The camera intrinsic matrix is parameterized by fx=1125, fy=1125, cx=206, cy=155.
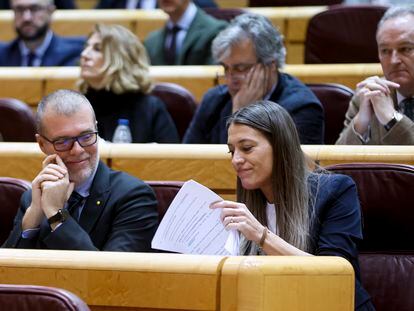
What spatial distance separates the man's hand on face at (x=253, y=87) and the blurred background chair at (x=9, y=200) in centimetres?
59

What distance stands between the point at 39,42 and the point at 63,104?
1561 mm

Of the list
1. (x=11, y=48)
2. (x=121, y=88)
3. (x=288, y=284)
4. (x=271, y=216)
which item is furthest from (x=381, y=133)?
(x=11, y=48)

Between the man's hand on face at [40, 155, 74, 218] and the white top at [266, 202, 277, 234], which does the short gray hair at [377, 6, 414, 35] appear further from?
the man's hand on face at [40, 155, 74, 218]

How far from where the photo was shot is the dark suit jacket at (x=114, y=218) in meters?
1.91

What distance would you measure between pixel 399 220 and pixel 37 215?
2.00 feet

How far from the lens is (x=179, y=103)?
2.81 meters

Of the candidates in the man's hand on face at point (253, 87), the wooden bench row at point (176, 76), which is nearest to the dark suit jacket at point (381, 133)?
the man's hand on face at point (253, 87)

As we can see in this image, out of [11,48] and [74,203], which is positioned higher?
[74,203]

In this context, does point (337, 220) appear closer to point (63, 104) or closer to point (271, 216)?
point (271, 216)

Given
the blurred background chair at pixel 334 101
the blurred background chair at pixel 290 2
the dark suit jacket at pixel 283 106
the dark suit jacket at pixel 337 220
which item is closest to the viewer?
the dark suit jacket at pixel 337 220

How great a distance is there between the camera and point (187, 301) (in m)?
1.52

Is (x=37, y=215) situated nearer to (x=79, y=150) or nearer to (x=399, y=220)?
(x=79, y=150)

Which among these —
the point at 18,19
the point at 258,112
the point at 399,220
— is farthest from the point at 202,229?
the point at 18,19

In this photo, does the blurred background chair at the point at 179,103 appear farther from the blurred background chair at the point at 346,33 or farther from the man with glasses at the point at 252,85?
the blurred background chair at the point at 346,33
